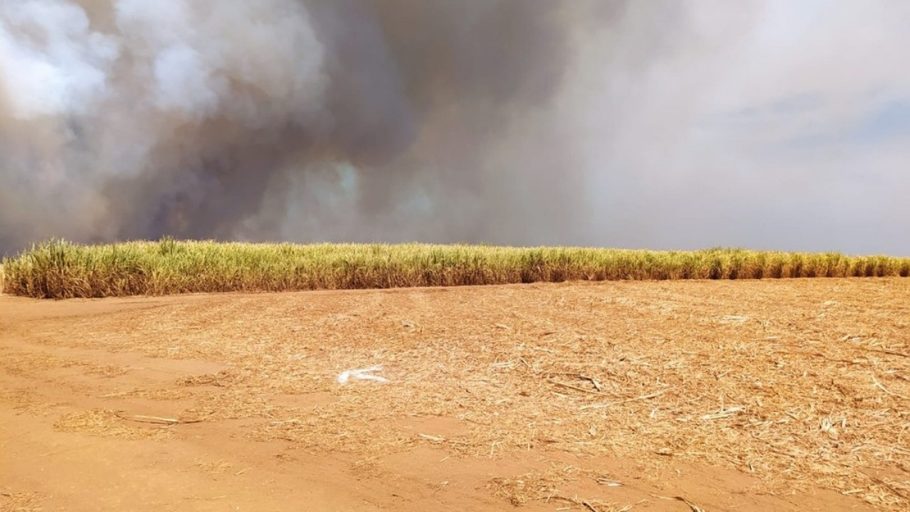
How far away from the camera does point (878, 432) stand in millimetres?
3662

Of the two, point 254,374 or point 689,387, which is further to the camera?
point 254,374

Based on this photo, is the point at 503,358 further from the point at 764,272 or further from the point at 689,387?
the point at 764,272

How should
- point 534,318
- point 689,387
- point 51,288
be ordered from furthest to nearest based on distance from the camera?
point 51,288
point 534,318
point 689,387

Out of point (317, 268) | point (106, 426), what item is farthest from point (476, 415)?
point (317, 268)

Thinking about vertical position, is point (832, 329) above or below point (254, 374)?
above

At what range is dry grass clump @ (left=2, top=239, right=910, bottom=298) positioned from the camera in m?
12.2

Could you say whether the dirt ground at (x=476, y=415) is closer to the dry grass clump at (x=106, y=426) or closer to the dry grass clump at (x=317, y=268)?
the dry grass clump at (x=106, y=426)

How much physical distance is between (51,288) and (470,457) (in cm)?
1215

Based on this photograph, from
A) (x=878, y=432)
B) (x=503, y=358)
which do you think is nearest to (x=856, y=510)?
(x=878, y=432)

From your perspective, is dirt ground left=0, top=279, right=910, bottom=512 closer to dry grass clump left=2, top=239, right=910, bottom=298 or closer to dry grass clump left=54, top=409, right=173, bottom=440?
dry grass clump left=54, top=409, right=173, bottom=440

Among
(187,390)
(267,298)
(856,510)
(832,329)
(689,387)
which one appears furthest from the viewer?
(267,298)

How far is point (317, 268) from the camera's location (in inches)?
529

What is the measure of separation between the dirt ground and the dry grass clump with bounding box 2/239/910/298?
5057 millimetres

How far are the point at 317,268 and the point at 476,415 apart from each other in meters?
10.0
